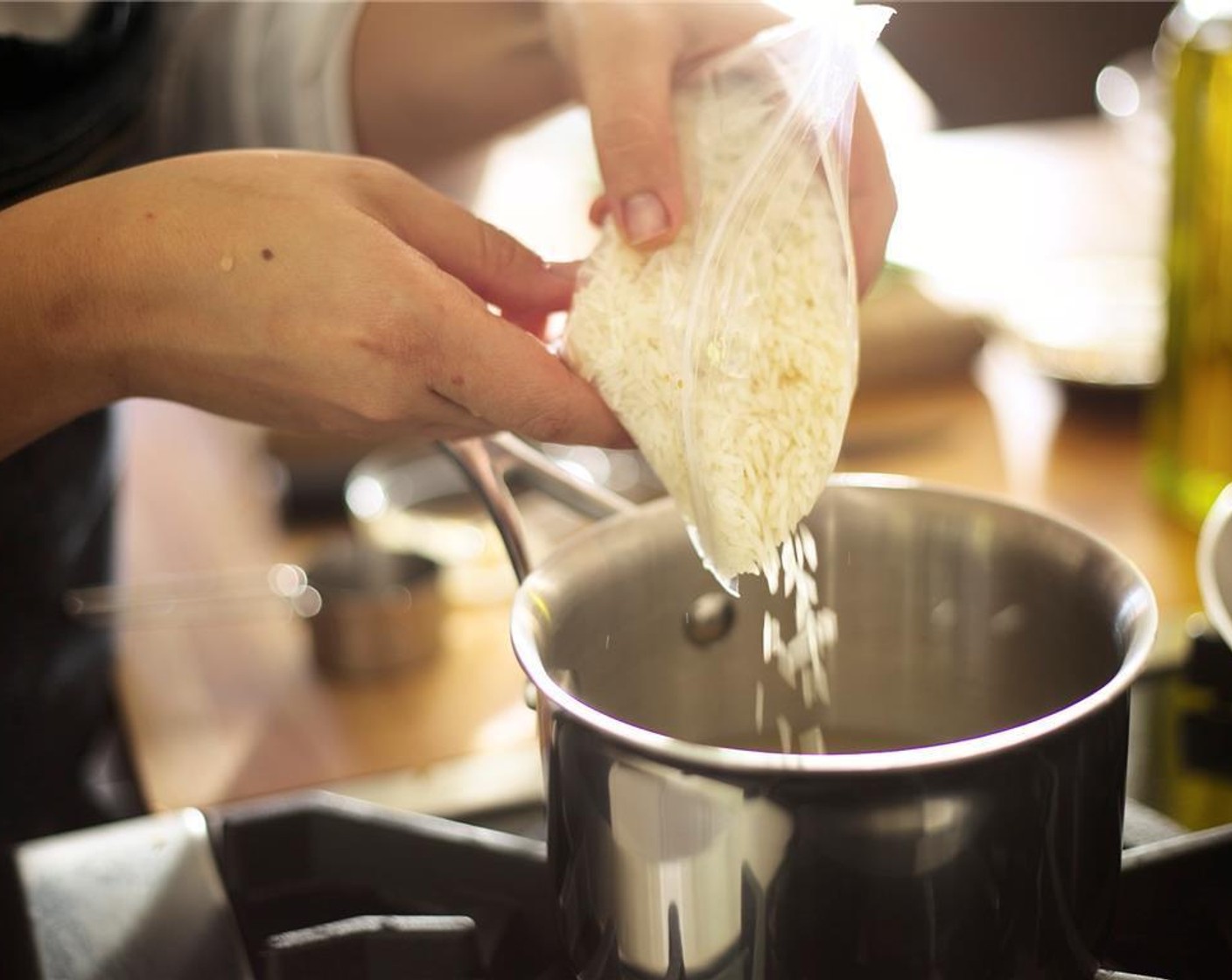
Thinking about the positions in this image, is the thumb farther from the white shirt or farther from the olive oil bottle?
the olive oil bottle

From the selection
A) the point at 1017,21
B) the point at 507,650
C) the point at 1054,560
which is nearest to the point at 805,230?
the point at 1054,560

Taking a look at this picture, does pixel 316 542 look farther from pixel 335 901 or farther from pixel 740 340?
pixel 740 340

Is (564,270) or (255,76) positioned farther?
(255,76)

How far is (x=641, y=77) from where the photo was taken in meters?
0.54

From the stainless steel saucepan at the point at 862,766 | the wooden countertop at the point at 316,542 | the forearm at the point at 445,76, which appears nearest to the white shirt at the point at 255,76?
the forearm at the point at 445,76

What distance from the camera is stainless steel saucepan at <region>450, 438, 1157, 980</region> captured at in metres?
0.39

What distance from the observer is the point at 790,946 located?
1.33 ft

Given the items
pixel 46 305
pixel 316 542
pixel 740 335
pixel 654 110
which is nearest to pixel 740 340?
pixel 740 335

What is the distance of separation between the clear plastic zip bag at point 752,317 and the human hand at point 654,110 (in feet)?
0.05

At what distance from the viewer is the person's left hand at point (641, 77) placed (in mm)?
510

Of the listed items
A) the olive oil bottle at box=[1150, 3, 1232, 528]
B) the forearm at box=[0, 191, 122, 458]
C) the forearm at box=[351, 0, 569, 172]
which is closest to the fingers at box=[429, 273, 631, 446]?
the forearm at box=[0, 191, 122, 458]

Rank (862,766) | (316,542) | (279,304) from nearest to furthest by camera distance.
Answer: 1. (862,766)
2. (279,304)
3. (316,542)

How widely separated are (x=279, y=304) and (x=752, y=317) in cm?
17

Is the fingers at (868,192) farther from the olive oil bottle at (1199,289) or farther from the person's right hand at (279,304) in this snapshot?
the olive oil bottle at (1199,289)
